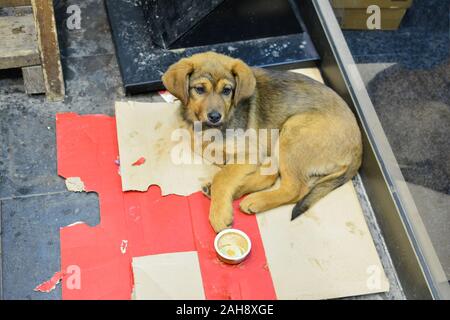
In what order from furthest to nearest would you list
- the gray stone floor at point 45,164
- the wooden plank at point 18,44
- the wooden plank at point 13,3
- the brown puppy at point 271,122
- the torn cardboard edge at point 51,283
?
1. the wooden plank at point 13,3
2. the wooden plank at point 18,44
3. the brown puppy at point 271,122
4. the gray stone floor at point 45,164
5. the torn cardboard edge at point 51,283

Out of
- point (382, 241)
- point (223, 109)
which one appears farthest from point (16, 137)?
point (382, 241)

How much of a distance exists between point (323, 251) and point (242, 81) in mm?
915

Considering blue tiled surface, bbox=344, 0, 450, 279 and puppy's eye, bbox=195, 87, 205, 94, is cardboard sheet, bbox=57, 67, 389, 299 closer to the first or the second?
blue tiled surface, bbox=344, 0, 450, 279

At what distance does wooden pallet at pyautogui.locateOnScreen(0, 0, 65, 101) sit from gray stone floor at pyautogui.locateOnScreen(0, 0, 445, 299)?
0.35 feet

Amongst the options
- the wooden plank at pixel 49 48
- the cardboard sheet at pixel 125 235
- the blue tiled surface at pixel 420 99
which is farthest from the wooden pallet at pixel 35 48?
the blue tiled surface at pixel 420 99

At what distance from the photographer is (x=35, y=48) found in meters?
3.21

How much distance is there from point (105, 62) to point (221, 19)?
2.48ft

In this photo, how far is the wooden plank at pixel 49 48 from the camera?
308 centimetres

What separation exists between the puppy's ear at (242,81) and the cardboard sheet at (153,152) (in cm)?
48

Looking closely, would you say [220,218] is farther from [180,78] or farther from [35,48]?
[35,48]

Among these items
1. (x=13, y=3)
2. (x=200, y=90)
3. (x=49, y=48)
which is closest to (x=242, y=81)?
(x=200, y=90)

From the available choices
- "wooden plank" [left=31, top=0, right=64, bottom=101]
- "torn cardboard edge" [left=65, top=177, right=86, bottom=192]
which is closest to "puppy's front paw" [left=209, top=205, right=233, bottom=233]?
"torn cardboard edge" [left=65, top=177, right=86, bottom=192]

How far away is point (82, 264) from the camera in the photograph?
2.72m

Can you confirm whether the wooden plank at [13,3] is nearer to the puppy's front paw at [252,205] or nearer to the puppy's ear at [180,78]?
the puppy's ear at [180,78]
